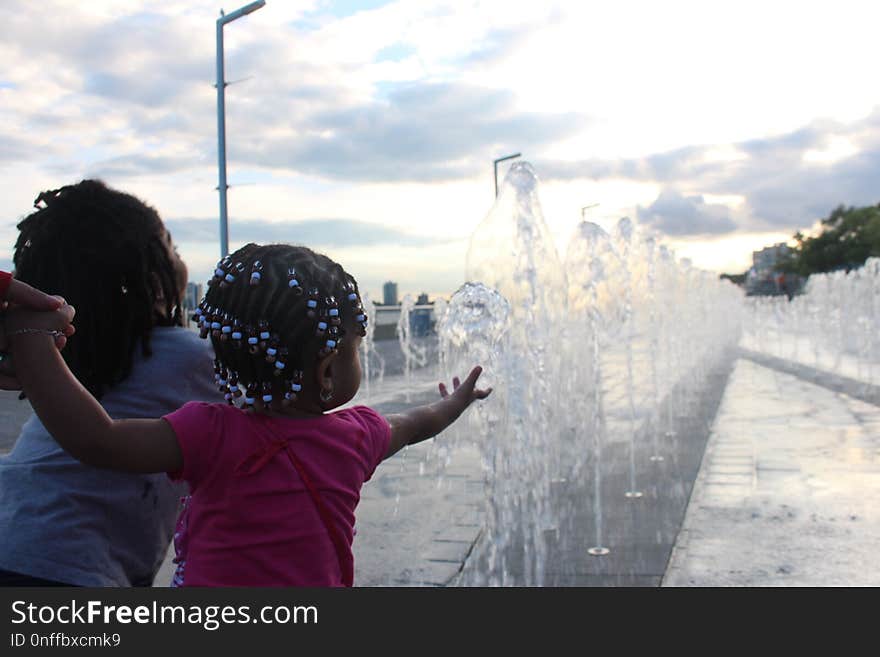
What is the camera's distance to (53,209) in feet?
6.19

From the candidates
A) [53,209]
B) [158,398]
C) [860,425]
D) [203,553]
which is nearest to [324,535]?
[203,553]

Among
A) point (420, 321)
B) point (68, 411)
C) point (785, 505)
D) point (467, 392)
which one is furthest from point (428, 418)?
point (420, 321)

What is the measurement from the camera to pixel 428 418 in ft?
6.79

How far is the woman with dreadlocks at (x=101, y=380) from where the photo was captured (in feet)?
5.90

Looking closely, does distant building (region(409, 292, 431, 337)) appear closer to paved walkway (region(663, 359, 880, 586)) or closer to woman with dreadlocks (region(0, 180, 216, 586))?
paved walkway (region(663, 359, 880, 586))

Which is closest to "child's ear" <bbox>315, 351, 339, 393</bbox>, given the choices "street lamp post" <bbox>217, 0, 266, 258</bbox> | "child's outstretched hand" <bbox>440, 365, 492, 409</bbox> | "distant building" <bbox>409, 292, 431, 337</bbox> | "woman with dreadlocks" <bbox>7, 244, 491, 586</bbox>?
Answer: "woman with dreadlocks" <bbox>7, 244, 491, 586</bbox>

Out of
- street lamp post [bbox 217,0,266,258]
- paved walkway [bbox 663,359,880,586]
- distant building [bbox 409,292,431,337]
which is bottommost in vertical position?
paved walkway [bbox 663,359,880,586]

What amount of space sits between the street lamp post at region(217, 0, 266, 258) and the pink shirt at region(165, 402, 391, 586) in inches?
488

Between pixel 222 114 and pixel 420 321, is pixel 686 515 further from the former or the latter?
pixel 420 321

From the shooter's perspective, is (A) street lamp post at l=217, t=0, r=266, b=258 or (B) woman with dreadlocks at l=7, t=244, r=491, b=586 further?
(A) street lamp post at l=217, t=0, r=266, b=258

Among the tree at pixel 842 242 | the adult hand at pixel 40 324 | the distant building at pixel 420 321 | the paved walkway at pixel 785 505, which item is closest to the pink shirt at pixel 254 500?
the adult hand at pixel 40 324

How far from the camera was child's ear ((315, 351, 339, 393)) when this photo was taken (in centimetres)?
168

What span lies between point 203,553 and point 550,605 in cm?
78

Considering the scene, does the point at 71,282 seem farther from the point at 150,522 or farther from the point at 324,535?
the point at 324,535
